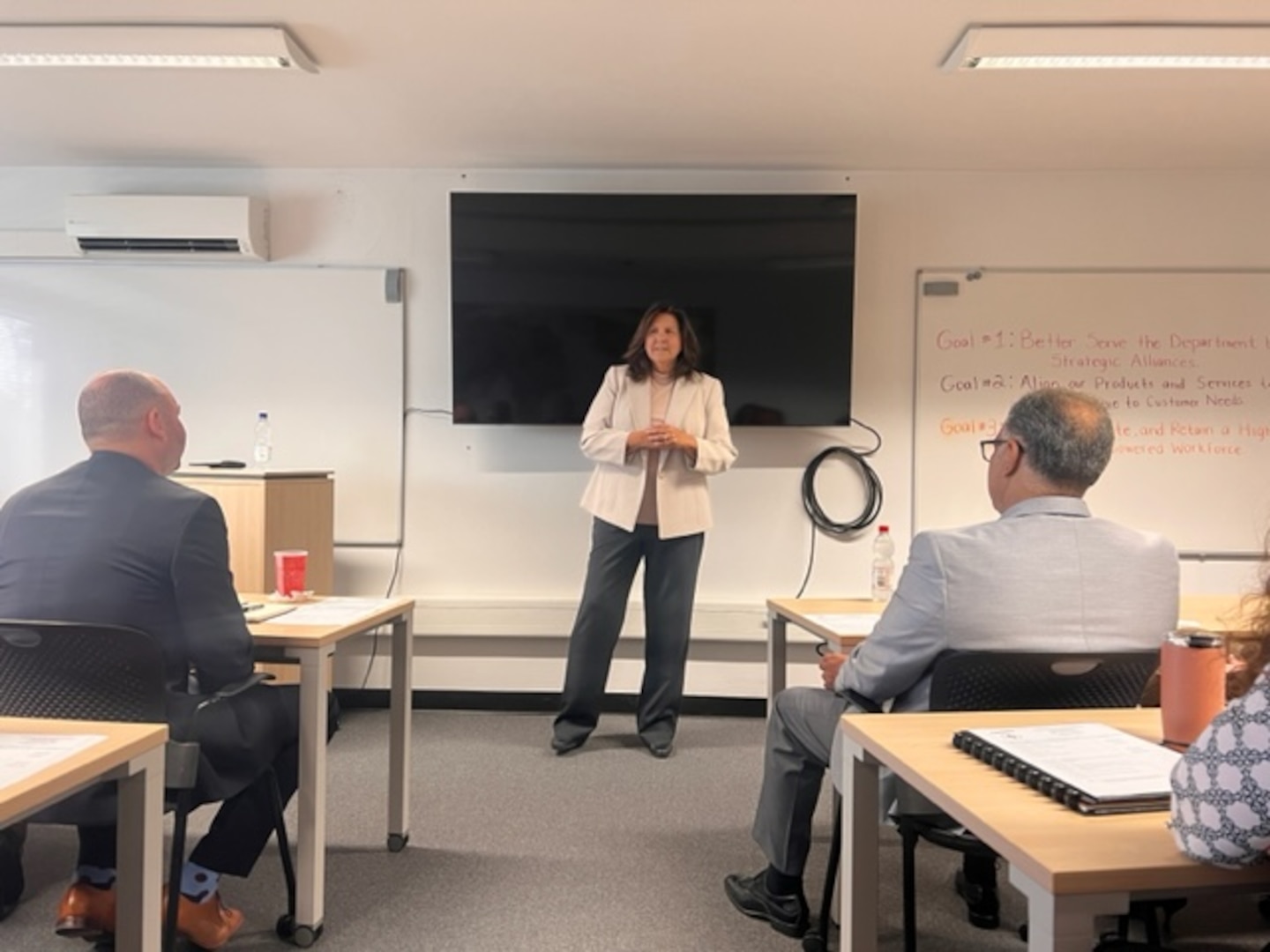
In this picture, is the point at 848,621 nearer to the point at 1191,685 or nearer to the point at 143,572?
the point at 1191,685

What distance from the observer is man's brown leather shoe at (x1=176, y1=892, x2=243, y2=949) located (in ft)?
6.24

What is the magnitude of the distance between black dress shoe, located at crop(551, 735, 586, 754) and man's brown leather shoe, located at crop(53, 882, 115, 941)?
1.74 metres

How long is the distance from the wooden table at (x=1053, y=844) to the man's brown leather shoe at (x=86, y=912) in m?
1.60

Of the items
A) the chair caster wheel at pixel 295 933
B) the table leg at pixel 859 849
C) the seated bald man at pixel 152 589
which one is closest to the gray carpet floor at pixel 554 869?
the chair caster wheel at pixel 295 933

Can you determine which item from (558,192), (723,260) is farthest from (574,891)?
(558,192)

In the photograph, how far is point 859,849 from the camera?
1.28m

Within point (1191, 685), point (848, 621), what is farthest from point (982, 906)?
point (1191, 685)

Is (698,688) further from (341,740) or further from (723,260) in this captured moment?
(723,260)

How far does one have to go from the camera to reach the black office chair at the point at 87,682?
1.50 meters

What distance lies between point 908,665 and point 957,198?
303 centimetres

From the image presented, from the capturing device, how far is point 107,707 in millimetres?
1553

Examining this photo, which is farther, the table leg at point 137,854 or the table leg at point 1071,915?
the table leg at point 137,854

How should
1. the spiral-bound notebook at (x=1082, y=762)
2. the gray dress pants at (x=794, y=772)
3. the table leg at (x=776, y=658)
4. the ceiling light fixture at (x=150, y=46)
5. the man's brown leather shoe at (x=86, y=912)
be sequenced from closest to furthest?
1. the spiral-bound notebook at (x=1082, y=762)
2. the man's brown leather shoe at (x=86, y=912)
3. the gray dress pants at (x=794, y=772)
4. the table leg at (x=776, y=658)
5. the ceiling light fixture at (x=150, y=46)

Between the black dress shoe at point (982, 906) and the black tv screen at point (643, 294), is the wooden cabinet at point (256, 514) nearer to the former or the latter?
the black tv screen at point (643, 294)
